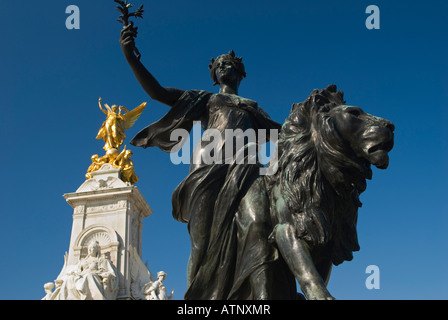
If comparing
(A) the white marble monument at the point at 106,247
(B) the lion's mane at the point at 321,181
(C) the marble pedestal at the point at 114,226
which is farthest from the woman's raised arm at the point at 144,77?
(C) the marble pedestal at the point at 114,226

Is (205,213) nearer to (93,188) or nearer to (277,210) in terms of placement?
(277,210)

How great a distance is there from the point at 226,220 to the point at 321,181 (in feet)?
2.35

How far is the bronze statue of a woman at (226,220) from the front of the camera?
3541 mm

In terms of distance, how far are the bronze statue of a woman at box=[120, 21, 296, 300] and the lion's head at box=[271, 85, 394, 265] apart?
0.77ft

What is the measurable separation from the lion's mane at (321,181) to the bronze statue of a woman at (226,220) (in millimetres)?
234

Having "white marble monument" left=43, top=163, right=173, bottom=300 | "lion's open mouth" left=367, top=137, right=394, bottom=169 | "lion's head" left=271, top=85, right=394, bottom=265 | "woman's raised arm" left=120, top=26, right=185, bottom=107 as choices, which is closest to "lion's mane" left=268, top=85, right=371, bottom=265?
"lion's head" left=271, top=85, right=394, bottom=265

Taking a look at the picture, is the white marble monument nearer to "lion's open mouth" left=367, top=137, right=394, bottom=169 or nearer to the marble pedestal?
the marble pedestal

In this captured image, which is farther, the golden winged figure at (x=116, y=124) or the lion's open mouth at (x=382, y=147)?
the golden winged figure at (x=116, y=124)

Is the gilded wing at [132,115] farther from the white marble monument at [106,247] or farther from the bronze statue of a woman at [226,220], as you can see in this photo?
the bronze statue of a woman at [226,220]

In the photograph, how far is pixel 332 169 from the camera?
11.4 ft

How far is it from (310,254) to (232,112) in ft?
4.82

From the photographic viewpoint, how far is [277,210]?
11.8 ft

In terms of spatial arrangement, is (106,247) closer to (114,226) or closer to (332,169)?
(114,226)
